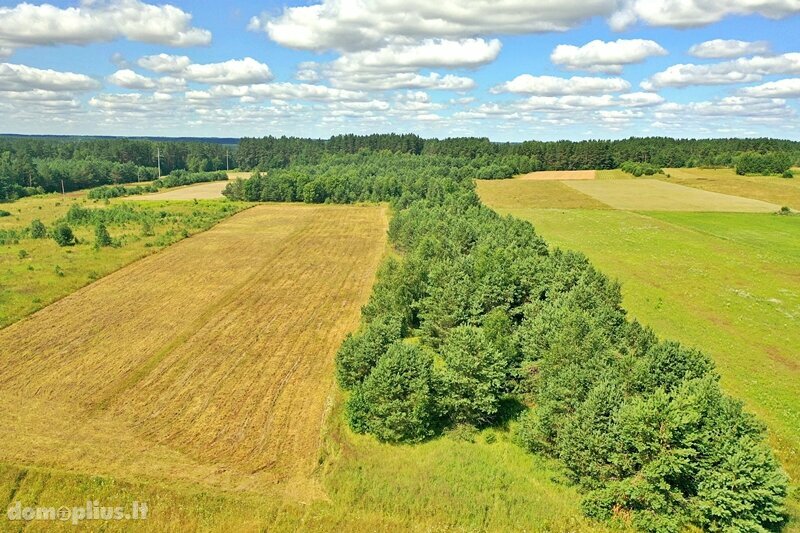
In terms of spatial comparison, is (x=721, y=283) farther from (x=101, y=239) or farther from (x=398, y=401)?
(x=101, y=239)

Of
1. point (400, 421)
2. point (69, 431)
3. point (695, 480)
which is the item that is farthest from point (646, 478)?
point (69, 431)

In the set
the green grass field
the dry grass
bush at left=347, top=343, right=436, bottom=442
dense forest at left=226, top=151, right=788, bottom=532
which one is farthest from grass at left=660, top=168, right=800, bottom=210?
bush at left=347, top=343, right=436, bottom=442

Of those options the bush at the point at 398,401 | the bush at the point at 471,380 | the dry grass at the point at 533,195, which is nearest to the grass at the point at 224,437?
the bush at the point at 398,401

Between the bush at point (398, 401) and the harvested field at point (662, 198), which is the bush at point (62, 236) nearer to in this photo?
the bush at point (398, 401)

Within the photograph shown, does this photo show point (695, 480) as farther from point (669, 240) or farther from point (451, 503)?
point (669, 240)

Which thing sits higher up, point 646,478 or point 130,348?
point 646,478

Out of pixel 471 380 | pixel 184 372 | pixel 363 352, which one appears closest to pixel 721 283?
pixel 471 380
